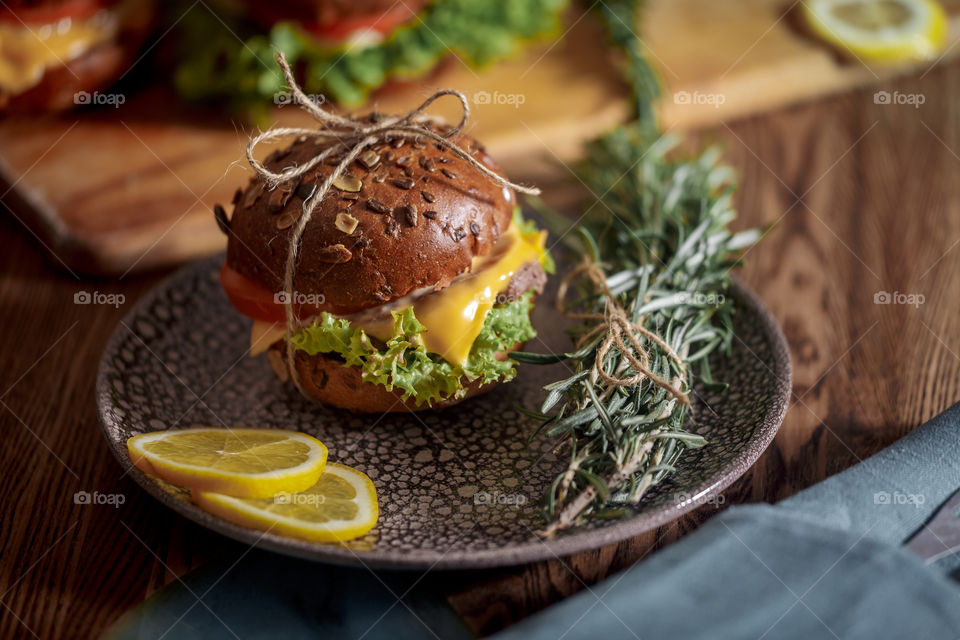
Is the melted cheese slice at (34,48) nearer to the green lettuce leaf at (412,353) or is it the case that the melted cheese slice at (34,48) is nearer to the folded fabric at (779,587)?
the green lettuce leaf at (412,353)

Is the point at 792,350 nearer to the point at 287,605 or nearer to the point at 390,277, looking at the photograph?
the point at 390,277

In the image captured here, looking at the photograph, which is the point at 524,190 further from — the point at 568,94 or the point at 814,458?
the point at 568,94

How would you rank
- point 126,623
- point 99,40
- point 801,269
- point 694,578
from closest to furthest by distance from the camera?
point 694,578
point 126,623
point 801,269
point 99,40

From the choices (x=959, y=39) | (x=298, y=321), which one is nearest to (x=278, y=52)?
(x=298, y=321)

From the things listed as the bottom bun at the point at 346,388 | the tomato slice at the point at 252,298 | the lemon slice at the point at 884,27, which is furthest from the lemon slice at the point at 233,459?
the lemon slice at the point at 884,27

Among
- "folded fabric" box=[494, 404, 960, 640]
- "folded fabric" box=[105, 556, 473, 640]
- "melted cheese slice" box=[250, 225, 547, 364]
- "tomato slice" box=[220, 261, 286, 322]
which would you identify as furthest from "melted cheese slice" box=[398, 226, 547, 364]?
"folded fabric" box=[494, 404, 960, 640]

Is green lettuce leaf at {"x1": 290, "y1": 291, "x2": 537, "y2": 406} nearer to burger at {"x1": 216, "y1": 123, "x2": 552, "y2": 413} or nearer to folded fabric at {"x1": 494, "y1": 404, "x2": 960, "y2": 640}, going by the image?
burger at {"x1": 216, "y1": 123, "x2": 552, "y2": 413}
